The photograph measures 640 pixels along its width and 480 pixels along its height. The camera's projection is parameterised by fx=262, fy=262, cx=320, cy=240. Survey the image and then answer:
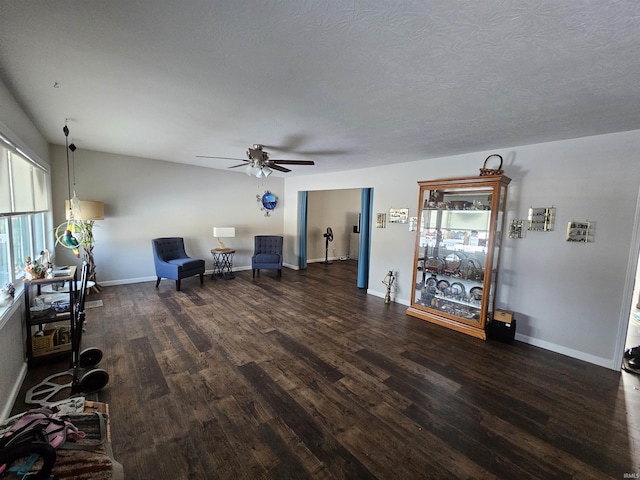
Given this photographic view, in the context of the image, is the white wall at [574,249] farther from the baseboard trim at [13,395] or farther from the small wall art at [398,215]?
the baseboard trim at [13,395]

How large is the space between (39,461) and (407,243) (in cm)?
462

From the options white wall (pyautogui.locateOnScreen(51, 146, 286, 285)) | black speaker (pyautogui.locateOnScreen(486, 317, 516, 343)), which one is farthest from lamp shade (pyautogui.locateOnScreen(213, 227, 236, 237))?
black speaker (pyautogui.locateOnScreen(486, 317, 516, 343))

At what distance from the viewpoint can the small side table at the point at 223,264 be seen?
614 cm

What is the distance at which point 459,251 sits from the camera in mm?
3996

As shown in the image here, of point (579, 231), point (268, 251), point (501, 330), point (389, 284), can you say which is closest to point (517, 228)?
point (579, 231)

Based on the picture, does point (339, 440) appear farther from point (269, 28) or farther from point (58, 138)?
point (58, 138)

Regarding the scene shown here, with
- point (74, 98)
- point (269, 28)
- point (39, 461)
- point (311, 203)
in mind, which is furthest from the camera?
point (311, 203)

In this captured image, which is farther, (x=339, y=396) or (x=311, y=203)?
(x=311, y=203)

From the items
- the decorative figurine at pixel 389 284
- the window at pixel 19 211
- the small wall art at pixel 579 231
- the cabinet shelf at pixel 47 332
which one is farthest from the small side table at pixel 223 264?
the small wall art at pixel 579 231

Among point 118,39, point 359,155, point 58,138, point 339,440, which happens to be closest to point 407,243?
point 359,155

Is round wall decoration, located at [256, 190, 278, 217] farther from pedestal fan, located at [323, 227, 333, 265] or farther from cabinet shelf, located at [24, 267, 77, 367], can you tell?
cabinet shelf, located at [24, 267, 77, 367]

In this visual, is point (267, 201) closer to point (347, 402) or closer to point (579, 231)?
point (347, 402)

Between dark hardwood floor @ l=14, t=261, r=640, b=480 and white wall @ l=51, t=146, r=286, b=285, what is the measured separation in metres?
1.79

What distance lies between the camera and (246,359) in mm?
2793
